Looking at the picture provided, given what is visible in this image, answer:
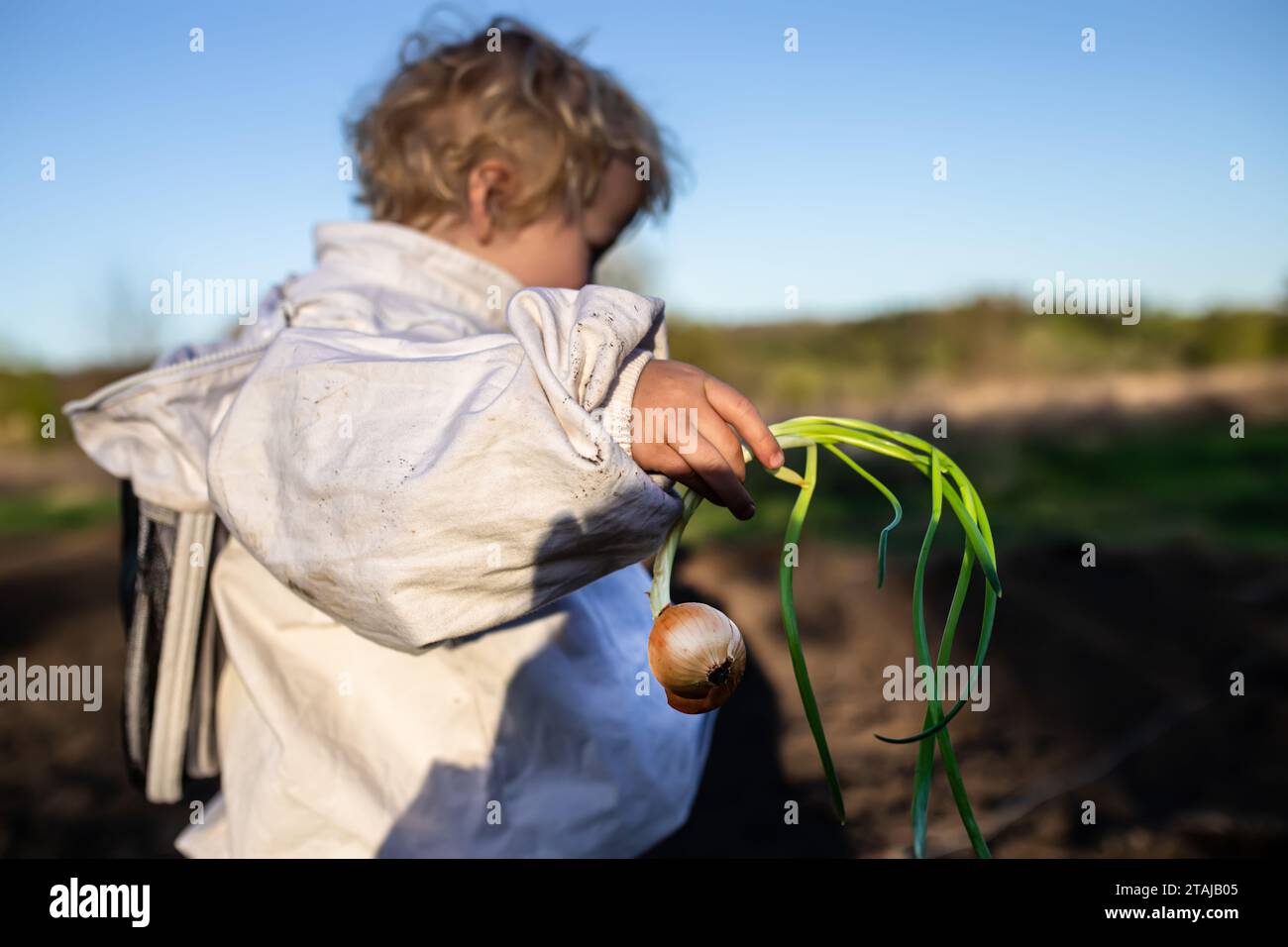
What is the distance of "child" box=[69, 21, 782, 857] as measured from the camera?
68 centimetres

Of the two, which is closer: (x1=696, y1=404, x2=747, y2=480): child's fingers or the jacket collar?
(x1=696, y1=404, x2=747, y2=480): child's fingers

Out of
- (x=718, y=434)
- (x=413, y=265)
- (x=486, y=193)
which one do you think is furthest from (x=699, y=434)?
(x=486, y=193)

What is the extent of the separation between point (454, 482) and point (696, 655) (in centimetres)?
21

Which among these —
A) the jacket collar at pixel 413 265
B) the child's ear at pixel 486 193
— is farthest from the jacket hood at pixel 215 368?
the child's ear at pixel 486 193

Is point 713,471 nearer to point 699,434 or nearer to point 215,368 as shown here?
point 699,434

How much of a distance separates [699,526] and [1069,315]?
4.15 m

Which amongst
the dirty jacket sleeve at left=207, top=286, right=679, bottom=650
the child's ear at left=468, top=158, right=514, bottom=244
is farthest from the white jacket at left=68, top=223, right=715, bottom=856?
the child's ear at left=468, top=158, right=514, bottom=244

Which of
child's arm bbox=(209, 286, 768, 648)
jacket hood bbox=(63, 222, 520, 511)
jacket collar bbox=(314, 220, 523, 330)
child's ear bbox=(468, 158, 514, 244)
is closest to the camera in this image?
child's arm bbox=(209, 286, 768, 648)

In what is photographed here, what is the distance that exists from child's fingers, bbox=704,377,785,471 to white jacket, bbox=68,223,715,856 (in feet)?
0.23

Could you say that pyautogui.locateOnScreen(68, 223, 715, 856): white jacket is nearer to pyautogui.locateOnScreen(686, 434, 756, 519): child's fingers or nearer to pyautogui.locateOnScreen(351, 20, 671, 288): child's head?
pyautogui.locateOnScreen(686, 434, 756, 519): child's fingers

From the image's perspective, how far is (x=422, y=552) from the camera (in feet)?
2.23

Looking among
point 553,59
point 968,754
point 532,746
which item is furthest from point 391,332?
point 968,754

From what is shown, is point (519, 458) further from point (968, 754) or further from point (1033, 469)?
point (1033, 469)

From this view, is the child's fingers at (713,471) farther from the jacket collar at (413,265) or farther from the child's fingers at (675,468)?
the jacket collar at (413,265)
